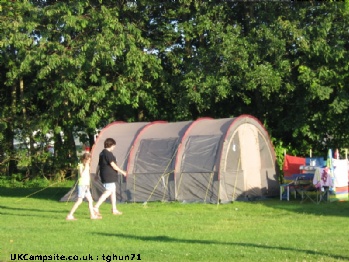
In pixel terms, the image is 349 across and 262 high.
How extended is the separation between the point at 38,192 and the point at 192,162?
6.52m

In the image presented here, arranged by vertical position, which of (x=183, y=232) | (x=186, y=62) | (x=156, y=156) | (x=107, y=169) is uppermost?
(x=186, y=62)

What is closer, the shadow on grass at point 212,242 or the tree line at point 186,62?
the shadow on grass at point 212,242

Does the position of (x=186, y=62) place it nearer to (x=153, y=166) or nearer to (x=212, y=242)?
(x=153, y=166)

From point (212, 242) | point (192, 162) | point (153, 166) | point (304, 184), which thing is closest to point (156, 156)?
point (153, 166)

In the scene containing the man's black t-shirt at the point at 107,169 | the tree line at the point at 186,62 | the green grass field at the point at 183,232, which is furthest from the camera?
the tree line at the point at 186,62

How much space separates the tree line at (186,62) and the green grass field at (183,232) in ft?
16.0

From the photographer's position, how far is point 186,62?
846 inches

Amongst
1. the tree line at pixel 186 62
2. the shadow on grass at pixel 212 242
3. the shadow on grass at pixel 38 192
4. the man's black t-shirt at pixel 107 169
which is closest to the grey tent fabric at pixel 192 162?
the shadow on grass at pixel 38 192

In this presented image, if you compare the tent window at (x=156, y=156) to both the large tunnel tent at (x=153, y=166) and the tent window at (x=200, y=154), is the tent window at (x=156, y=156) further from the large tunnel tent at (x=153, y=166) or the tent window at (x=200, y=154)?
the tent window at (x=200, y=154)

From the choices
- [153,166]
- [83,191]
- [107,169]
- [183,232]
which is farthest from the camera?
[153,166]

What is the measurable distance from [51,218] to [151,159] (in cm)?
417

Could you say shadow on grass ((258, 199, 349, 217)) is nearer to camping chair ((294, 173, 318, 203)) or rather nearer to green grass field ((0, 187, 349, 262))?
green grass field ((0, 187, 349, 262))

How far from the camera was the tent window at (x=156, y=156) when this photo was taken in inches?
671

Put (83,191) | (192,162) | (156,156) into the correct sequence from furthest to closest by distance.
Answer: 1. (156,156)
2. (192,162)
3. (83,191)
